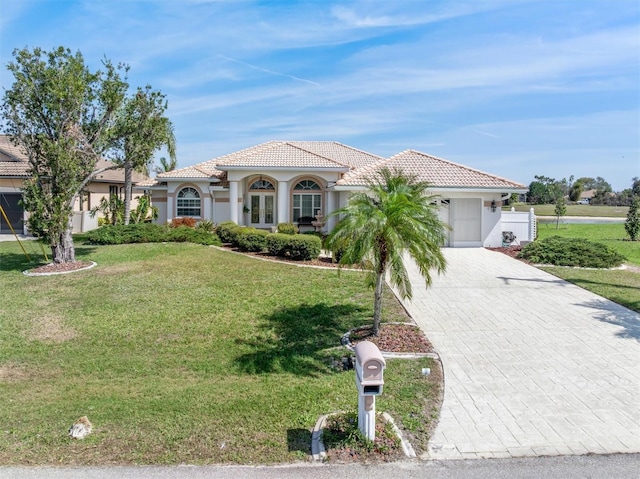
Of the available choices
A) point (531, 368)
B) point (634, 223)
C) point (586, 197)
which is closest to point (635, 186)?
point (586, 197)

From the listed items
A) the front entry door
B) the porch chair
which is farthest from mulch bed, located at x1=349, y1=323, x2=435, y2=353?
the front entry door

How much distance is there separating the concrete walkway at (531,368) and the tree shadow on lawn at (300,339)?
1.90 m

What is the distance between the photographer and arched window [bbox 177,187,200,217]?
26.1m

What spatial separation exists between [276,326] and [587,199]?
344ft

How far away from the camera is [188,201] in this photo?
26.1m

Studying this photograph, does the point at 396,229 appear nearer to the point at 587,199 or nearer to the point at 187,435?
the point at 187,435

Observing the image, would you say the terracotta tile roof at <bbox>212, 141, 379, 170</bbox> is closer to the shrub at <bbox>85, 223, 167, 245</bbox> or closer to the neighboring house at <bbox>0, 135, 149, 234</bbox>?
the shrub at <bbox>85, 223, 167, 245</bbox>

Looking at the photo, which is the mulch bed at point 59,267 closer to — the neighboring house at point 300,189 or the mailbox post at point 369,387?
the neighboring house at point 300,189

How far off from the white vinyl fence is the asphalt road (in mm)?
16799

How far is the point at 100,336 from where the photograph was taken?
977cm

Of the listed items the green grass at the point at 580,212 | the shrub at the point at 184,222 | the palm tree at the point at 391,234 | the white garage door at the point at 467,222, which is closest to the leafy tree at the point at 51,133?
the shrub at the point at 184,222

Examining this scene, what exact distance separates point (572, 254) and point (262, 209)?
15.6 m

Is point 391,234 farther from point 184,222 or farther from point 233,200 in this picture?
point 184,222

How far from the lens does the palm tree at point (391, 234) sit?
8.30 meters
